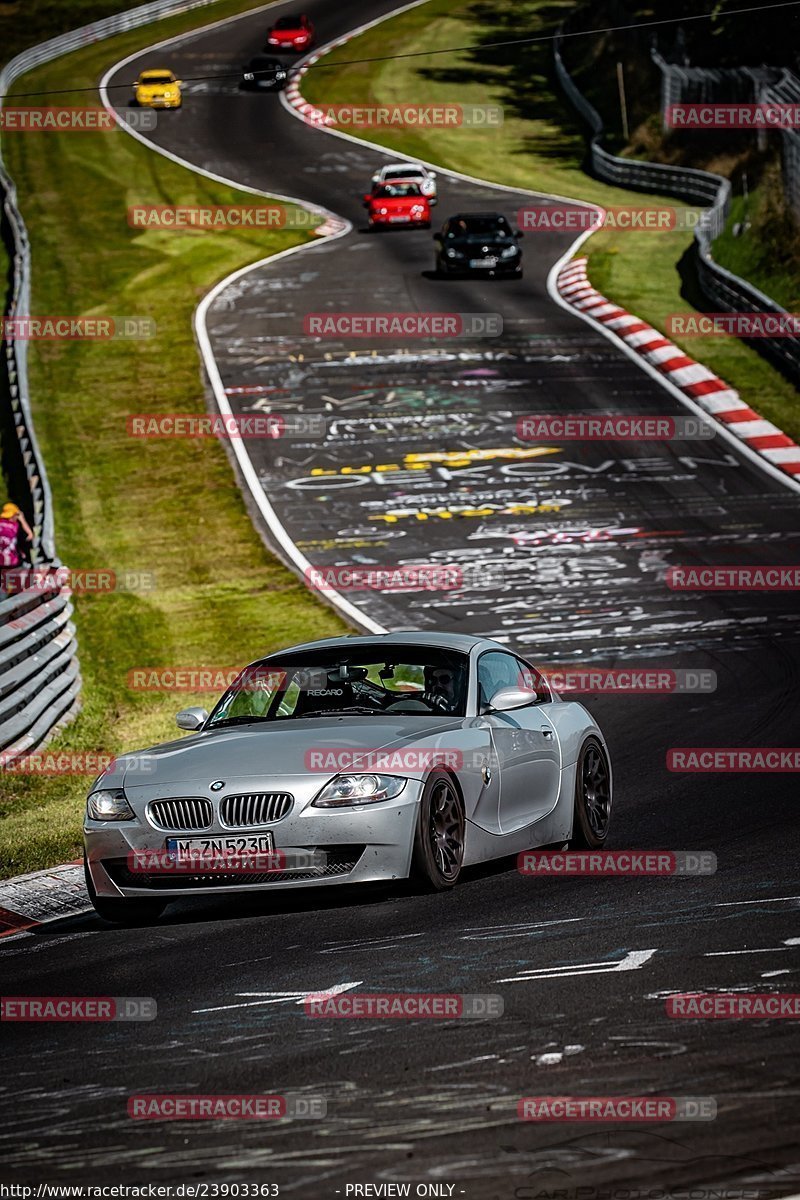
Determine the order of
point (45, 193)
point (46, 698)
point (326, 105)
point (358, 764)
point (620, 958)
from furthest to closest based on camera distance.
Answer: point (326, 105) < point (45, 193) < point (46, 698) < point (358, 764) < point (620, 958)

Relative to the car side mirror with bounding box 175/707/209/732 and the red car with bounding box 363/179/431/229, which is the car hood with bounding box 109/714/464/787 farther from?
the red car with bounding box 363/179/431/229

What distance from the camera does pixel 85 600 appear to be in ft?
77.3

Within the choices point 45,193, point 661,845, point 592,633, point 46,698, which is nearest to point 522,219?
point 45,193

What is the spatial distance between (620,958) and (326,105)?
209ft

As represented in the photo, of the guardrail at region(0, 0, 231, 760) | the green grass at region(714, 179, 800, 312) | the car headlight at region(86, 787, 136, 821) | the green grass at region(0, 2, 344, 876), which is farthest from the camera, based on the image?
the green grass at region(714, 179, 800, 312)

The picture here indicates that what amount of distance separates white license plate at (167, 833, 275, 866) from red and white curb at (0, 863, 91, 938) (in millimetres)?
1072

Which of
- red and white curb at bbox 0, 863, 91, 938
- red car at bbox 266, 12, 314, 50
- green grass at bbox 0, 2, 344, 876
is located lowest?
green grass at bbox 0, 2, 344, 876

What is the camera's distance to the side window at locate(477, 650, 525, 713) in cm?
1020

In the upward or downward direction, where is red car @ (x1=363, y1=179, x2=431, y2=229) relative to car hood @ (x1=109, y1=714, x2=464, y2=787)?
downward

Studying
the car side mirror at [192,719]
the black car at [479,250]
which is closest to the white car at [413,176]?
the black car at [479,250]

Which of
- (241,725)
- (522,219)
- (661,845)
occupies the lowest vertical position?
(522,219)

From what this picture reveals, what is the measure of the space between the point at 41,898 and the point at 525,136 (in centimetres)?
5651

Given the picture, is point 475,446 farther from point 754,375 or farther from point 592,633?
point 592,633

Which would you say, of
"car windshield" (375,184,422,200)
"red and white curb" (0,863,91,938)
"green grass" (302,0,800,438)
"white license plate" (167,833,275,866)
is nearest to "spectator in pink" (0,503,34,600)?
"green grass" (302,0,800,438)
